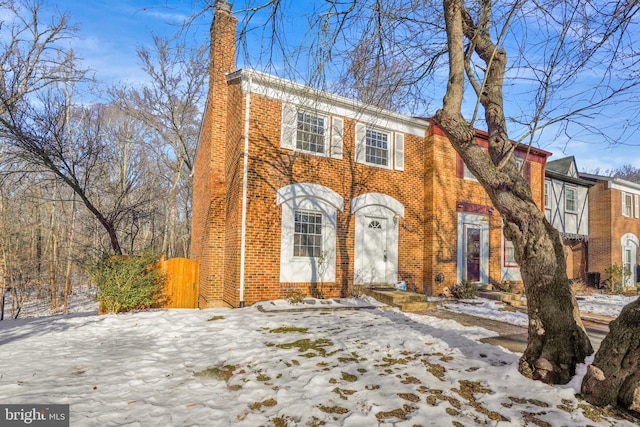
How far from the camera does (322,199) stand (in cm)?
965

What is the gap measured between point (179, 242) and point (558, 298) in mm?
27590

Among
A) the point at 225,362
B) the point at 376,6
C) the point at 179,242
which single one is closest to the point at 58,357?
the point at 225,362

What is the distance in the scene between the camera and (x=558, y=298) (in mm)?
3551

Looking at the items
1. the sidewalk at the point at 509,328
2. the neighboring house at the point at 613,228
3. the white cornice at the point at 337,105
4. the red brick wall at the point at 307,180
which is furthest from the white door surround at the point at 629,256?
the white cornice at the point at 337,105

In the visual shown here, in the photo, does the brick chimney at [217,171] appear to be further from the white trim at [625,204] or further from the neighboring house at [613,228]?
the white trim at [625,204]

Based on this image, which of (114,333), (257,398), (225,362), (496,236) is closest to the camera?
(257,398)

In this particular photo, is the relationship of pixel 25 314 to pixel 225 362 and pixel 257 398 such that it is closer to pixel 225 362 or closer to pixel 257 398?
pixel 225 362

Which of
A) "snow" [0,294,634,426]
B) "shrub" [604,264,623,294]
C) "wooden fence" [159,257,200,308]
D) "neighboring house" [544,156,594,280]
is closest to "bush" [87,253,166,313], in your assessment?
"wooden fence" [159,257,200,308]

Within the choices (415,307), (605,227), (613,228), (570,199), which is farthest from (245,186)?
(613,228)

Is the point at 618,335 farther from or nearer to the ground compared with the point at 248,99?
nearer to the ground

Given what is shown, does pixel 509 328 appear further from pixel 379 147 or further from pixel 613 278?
pixel 613 278

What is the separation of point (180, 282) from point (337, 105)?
270 inches

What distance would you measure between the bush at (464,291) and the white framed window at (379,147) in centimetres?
429

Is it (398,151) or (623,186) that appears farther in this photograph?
(623,186)
